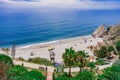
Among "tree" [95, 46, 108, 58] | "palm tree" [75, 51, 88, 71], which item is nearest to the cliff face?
"tree" [95, 46, 108, 58]

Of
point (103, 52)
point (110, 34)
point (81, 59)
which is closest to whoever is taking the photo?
point (81, 59)

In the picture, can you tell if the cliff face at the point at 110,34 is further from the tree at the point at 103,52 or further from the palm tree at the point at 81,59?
the palm tree at the point at 81,59

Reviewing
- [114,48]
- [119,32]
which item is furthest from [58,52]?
[119,32]

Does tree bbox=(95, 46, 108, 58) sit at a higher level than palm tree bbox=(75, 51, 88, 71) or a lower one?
higher

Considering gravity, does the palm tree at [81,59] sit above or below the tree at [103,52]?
below

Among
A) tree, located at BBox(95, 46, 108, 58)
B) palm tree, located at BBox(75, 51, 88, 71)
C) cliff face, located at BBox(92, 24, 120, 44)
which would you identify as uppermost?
cliff face, located at BBox(92, 24, 120, 44)

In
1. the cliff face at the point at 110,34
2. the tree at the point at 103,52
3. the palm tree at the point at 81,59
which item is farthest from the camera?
the cliff face at the point at 110,34

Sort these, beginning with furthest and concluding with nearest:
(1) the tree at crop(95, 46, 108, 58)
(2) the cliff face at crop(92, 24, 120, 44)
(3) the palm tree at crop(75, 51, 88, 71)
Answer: (2) the cliff face at crop(92, 24, 120, 44), (1) the tree at crop(95, 46, 108, 58), (3) the palm tree at crop(75, 51, 88, 71)

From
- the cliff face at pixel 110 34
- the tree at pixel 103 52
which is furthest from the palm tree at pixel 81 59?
the cliff face at pixel 110 34

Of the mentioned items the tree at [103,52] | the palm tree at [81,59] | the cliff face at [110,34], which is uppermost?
the cliff face at [110,34]

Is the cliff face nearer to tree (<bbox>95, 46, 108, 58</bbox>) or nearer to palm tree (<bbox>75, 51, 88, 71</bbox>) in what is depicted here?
tree (<bbox>95, 46, 108, 58</bbox>)

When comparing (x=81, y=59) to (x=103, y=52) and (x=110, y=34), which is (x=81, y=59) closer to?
(x=103, y=52)

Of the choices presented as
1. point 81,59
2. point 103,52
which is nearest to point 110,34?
point 103,52
